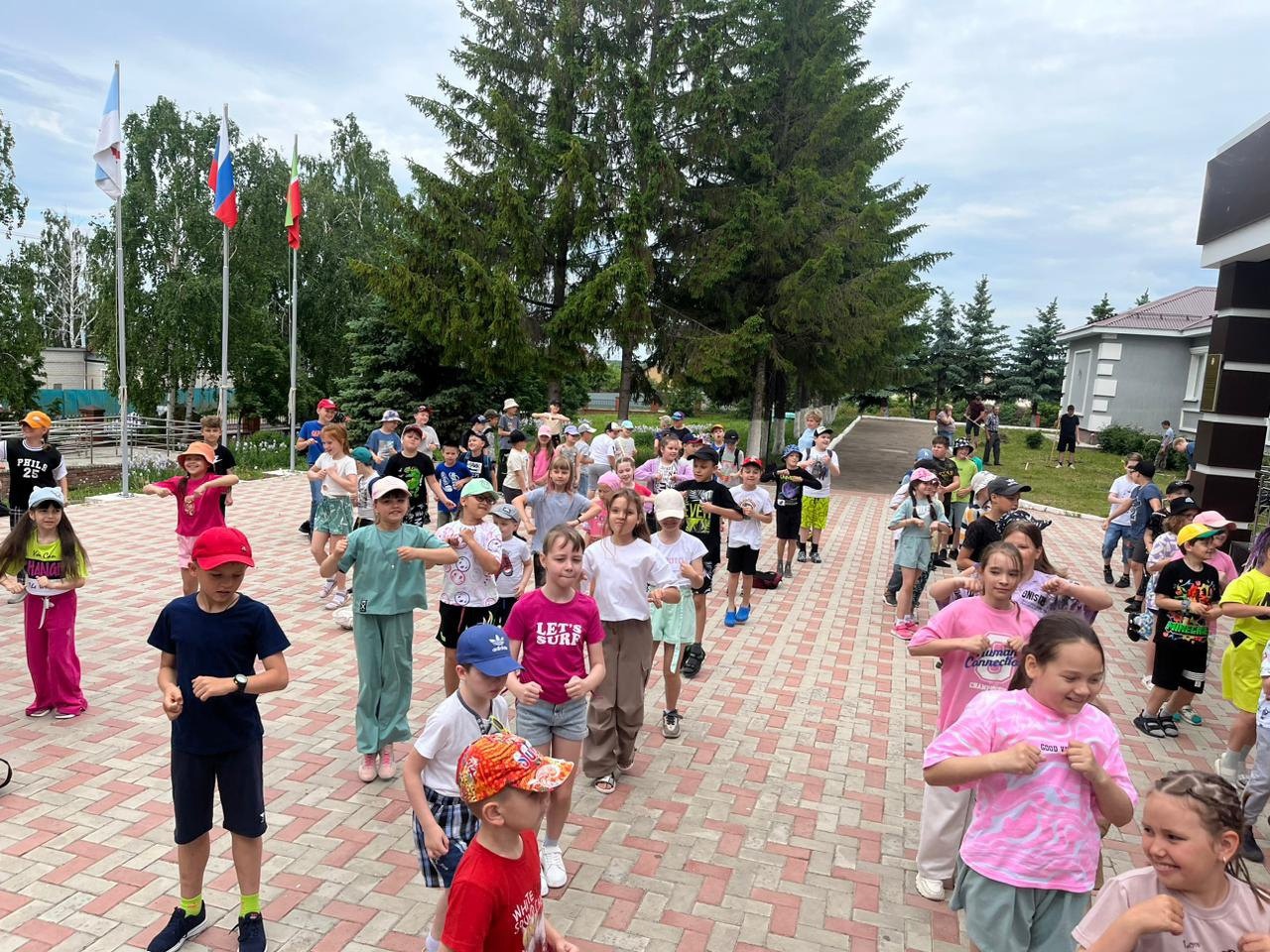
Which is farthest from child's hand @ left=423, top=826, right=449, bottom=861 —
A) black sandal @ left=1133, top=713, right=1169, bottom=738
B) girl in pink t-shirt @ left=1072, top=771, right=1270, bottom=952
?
black sandal @ left=1133, top=713, right=1169, bottom=738

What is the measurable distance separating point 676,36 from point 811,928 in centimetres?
1974

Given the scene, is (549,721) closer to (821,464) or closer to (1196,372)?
(821,464)

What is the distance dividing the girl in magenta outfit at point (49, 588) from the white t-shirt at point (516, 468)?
5747 millimetres

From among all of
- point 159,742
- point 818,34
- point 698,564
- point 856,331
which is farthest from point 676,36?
point 159,742

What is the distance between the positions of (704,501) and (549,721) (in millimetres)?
3721

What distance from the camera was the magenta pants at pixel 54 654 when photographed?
5.41 m

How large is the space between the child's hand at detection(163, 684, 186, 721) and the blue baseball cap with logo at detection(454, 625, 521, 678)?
45.6 inches

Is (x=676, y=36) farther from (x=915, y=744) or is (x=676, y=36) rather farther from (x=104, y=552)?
(x=915, y=744)

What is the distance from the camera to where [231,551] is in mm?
3156

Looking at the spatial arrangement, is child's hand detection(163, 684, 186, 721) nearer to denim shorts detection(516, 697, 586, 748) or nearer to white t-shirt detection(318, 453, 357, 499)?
denim shorts detection(516, 697, 586, 748)

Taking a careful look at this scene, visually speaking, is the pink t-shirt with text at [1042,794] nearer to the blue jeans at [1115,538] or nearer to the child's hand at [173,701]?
the child's hand at [173,701]

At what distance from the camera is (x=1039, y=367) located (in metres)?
45.6

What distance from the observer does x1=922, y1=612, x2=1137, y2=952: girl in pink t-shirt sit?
2467 millimetres

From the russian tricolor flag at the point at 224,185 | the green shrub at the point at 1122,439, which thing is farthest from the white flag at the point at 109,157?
the green shrub at the point at 1122,439
